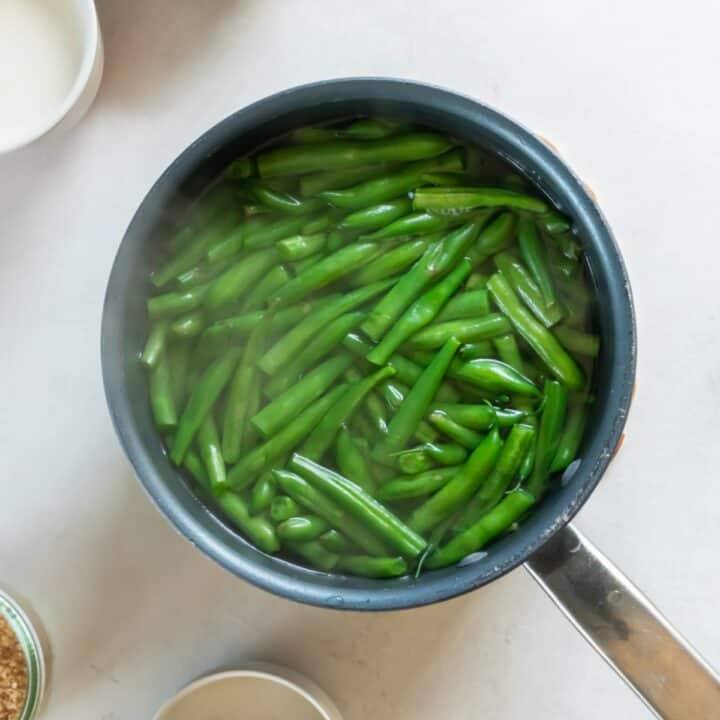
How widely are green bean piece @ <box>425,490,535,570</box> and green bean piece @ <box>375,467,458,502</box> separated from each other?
47mm

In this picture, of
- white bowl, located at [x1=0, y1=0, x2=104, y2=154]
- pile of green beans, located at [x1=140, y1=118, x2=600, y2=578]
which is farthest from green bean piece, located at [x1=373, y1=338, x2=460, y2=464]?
white bowl, located at [x1=0, y1=0, x2=104, y2=154]

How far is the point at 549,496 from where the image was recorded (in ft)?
2.79

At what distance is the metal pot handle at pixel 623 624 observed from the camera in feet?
2.73

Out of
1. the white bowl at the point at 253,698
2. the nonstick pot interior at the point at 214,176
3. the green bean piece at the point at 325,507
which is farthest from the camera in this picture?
the white bowl at the point at 253,698

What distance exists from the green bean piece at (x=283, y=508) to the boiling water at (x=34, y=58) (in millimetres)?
484

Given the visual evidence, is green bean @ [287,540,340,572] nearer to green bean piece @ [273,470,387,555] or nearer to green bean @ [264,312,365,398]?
green bean piece @ [273,470,387,555]

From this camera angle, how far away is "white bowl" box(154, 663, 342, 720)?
102cm

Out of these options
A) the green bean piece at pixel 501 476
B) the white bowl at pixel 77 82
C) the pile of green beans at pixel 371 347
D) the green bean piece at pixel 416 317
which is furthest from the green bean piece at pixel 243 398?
the white bowl at pixel 77 82

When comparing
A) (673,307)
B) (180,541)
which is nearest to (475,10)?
(673,307)

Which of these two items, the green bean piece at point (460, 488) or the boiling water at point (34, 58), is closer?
the green bean piece at point (460, 488)

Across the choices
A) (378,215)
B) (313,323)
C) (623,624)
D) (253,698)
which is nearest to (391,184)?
(378,215)

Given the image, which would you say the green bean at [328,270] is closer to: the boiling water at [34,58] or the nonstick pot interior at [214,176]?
the nonstick pot interior at [214,176]

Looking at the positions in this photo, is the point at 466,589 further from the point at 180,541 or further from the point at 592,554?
the point at 180,541

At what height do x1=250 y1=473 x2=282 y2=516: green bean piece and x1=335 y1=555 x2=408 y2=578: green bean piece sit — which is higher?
x1=250 y1=473 x2=282 y2=516: green bean piece
